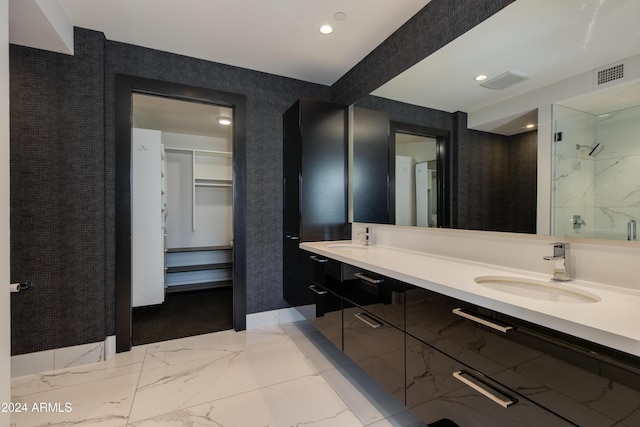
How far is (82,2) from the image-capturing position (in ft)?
6.05

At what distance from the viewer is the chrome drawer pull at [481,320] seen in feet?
2.90

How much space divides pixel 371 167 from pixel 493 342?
1811 millimetres

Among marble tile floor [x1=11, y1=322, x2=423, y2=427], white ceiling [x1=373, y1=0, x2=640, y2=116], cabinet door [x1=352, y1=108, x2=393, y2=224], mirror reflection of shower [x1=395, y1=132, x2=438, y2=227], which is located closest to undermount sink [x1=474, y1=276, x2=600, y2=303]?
mirror reflection of shower [x1=395, y1=132, x2=438, y2=227]

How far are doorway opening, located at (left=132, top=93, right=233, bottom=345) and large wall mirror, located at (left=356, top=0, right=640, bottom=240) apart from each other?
242cm

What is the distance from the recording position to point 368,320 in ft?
5.11

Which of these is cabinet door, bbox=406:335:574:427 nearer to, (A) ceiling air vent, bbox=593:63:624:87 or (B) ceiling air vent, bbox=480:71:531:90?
(A) ceiling air vent, bbox=593:63:624:87

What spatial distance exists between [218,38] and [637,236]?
2746 mm

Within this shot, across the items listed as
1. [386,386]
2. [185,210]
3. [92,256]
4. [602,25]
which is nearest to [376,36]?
[602,25]

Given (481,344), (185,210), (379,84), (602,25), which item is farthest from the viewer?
(185,210)

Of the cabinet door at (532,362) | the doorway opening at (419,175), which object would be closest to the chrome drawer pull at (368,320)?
the cabinet door at (532,362)

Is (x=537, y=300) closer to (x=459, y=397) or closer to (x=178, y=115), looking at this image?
(x=459, y=397)

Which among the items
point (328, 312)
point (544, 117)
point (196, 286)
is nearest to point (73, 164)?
point (328, 312)

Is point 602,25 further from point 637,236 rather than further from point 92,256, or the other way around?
point 92,256

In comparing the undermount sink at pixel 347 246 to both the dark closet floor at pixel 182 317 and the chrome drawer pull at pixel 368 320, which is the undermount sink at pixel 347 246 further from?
the dark closet floor at pixel 182 317
